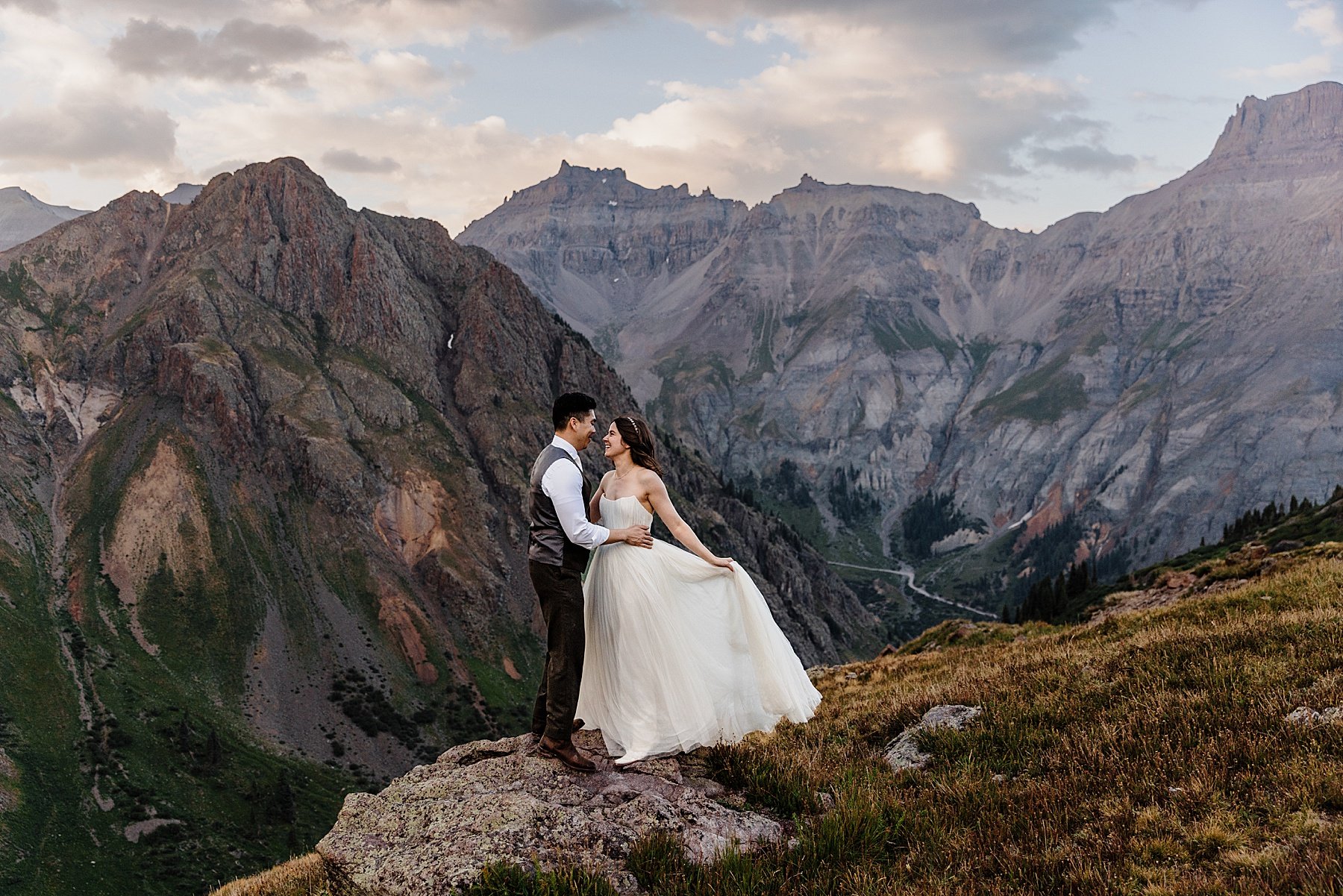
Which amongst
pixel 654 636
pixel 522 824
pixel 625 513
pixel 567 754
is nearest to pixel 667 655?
pixel 654 636

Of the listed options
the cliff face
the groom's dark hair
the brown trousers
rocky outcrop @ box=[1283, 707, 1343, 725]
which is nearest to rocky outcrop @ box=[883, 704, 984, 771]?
rocky outcrop @ box=[1283, 707, 1343, 725]

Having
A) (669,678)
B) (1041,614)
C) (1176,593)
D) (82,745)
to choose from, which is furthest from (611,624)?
(82,745)

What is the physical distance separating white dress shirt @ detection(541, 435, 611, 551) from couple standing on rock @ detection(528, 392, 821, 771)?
0.02m

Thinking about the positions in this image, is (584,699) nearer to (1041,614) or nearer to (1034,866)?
(1034,866)

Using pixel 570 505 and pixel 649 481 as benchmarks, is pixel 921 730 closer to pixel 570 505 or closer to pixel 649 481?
pixel 649 481

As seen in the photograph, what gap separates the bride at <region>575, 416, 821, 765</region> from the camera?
40.8 feet

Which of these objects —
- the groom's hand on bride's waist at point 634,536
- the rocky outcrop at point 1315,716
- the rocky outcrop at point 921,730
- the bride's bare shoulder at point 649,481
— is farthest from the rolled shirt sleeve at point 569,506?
the rocky outcrop at point 1315,716

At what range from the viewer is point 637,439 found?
12953 mm

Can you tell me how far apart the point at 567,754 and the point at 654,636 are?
→ 2200mm

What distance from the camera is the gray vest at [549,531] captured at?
11.8 m

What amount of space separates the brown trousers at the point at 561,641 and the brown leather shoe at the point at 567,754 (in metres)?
0.09

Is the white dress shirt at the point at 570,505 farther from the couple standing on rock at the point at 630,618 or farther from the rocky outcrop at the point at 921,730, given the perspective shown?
the rocky outcrop at the point at 921,730

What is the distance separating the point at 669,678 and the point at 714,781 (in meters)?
1.81

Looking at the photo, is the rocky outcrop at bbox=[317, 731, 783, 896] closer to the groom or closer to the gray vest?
the groom
